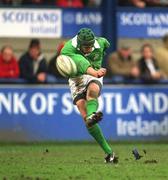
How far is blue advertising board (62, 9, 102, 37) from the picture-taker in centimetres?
1973

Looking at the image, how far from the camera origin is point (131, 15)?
65.1 feet

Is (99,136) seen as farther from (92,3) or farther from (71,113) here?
(92,3)

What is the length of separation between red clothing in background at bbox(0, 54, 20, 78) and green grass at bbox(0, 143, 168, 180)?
189cm

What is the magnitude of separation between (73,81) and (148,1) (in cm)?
817

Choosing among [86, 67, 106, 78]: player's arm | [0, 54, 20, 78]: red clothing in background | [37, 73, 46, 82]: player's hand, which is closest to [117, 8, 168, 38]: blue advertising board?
→ [37, 73, 46, 82]: player's hand

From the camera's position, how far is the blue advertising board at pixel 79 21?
777 inches

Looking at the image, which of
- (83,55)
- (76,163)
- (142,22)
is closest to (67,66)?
(83,55)

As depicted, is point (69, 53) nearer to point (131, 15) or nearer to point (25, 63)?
point (25, 63)

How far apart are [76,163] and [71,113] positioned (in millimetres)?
5502

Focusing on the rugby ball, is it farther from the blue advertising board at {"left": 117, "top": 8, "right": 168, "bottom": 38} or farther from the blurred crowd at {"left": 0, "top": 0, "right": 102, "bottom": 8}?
the blue advertising board at {"left": 117, "top": 8, "right": 168, "bottom": 38}

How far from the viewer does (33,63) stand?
17938 millimetres

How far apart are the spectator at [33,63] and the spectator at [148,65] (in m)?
2.26

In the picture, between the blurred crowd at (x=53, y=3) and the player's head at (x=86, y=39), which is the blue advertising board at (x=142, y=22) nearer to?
the blurred crowd at (x=53, y=3)

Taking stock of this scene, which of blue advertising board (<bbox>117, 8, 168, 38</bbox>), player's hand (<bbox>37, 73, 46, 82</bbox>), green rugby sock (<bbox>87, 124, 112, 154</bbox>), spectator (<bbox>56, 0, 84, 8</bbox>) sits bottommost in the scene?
green rugby sock (<bbox>87, 124, 112, 154</bbox>)
